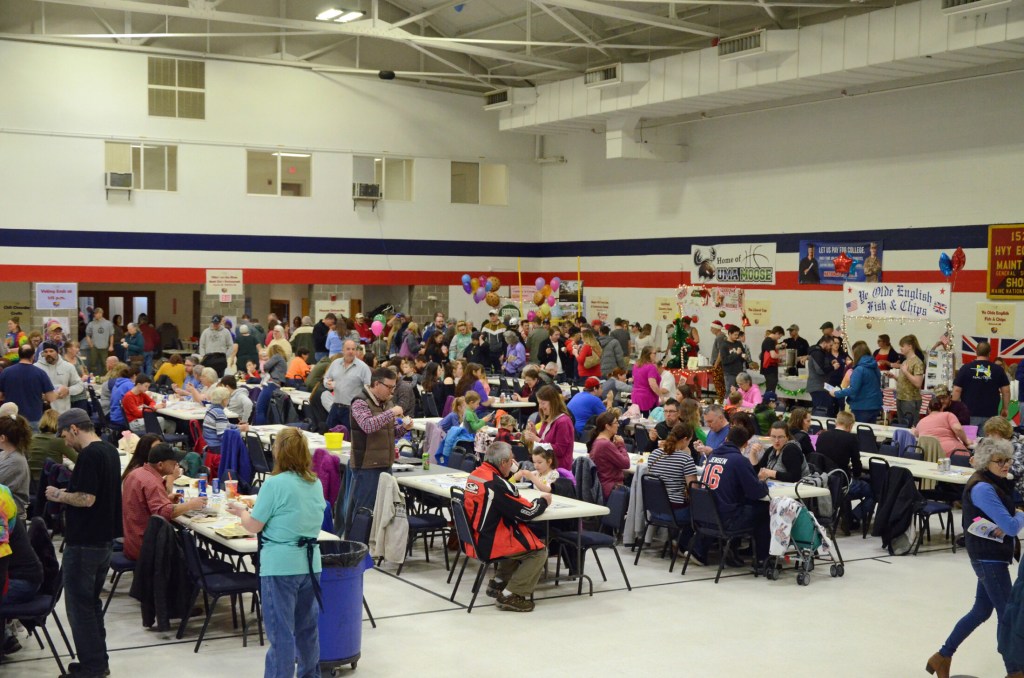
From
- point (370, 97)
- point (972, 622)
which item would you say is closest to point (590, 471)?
point (972, 622)

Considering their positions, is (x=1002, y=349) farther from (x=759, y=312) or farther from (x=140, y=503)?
(x=140, y=503)

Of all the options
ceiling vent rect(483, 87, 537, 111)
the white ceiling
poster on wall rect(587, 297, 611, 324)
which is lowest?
poster on wall rect(587, 297, 611, 324)

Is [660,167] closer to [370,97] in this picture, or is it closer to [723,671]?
[370,97]

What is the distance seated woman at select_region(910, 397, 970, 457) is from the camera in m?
10.8

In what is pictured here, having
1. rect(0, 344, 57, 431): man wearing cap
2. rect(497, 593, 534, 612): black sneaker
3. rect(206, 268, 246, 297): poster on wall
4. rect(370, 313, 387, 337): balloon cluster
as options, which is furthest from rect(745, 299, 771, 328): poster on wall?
rect(497, 593, 534, 612): black sneaker

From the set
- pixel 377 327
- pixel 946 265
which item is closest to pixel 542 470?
pixel 946 265

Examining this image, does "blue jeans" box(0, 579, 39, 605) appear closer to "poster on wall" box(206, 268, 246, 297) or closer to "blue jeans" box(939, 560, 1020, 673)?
"blue jeans" box(939, 560, 1020, 673)

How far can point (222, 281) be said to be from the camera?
22609 mm

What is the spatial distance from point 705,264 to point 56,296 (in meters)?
12.4

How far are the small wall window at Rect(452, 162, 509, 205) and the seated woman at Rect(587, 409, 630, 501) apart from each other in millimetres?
16821

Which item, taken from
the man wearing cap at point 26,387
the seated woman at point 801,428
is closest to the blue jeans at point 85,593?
the man wearing cap at point 26,387

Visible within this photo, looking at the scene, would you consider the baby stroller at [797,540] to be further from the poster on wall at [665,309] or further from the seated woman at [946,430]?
the poster on wall at [665,309]

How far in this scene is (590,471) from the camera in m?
9.30

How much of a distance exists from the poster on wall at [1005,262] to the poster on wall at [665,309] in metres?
6.98
